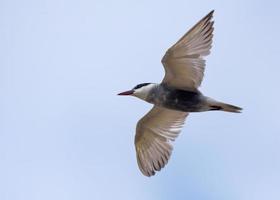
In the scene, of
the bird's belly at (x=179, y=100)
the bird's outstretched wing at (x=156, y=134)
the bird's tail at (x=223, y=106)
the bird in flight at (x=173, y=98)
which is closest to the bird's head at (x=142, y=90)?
the bird in flight at (x=173, y=98)

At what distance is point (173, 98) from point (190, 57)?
0.85 m

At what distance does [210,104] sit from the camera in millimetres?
15391

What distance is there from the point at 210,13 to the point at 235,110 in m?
1.69

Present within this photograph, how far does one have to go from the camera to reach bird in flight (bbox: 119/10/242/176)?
594 inches

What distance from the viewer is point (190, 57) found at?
15258 mm

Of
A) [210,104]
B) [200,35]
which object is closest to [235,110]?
[210,104]

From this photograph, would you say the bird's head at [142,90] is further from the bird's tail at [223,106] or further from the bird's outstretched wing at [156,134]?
the bird's tail at [223,106]

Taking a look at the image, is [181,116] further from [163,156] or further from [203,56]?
[203,56]

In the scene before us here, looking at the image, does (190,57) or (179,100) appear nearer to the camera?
(190,57)

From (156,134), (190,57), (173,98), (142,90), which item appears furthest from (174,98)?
(156,134)

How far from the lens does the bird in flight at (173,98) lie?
15086mm

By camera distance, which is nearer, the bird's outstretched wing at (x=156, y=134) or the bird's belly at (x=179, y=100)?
the bird's belly at (x=179, y=100)

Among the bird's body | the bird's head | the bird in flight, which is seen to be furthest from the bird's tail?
the bird's head

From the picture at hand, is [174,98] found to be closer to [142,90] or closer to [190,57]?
[142,90]
